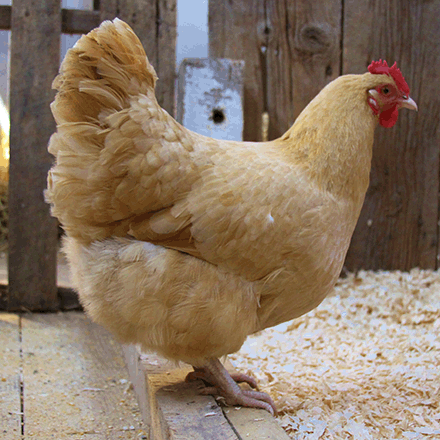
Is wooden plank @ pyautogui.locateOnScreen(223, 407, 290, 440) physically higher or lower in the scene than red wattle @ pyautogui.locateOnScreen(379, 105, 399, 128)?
lower

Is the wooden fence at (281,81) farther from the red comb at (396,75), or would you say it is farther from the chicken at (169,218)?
the chicken at (169,218)

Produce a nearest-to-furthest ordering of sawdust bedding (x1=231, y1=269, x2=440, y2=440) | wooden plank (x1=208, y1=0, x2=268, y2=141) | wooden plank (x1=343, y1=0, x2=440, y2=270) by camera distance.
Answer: sawdust bedding (x1=231, y1=269, x2=440, y2=440), wooden plank (x1=208, y1=0, x2=268, y2=141), wooden plank (x1=343, y1=0, x2=440, y2=270)

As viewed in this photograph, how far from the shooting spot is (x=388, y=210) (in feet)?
11.1

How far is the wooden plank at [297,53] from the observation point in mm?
3146

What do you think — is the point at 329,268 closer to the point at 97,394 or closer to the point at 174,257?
the point at 174,257

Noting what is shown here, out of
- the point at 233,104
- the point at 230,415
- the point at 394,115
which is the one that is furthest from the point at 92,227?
the point at 233,104

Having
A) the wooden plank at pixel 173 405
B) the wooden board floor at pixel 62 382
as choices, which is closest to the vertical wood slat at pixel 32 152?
the wooden board floor at pixel 62 382

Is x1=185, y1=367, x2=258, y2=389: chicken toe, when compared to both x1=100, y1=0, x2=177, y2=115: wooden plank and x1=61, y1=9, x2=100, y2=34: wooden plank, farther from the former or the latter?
x1=61, y1=9, x2=100, y2=34: wooden plank

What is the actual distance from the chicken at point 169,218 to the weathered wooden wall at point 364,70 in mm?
1587

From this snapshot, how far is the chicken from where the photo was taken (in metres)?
1.56

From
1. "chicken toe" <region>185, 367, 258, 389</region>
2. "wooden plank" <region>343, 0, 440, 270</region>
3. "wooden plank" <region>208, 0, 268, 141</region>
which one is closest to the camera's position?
"chicken toe" <region>185, 367, 258, 389</region>

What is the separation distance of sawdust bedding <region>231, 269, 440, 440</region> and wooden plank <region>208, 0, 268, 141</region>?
1.20m

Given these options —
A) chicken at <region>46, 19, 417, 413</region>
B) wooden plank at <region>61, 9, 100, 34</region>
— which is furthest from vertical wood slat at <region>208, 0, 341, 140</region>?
chicken at <region>46, 19, 417, 413</region>

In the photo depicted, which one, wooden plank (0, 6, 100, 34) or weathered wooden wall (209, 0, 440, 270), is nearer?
wooden plank (0, 6, 100, 34)
